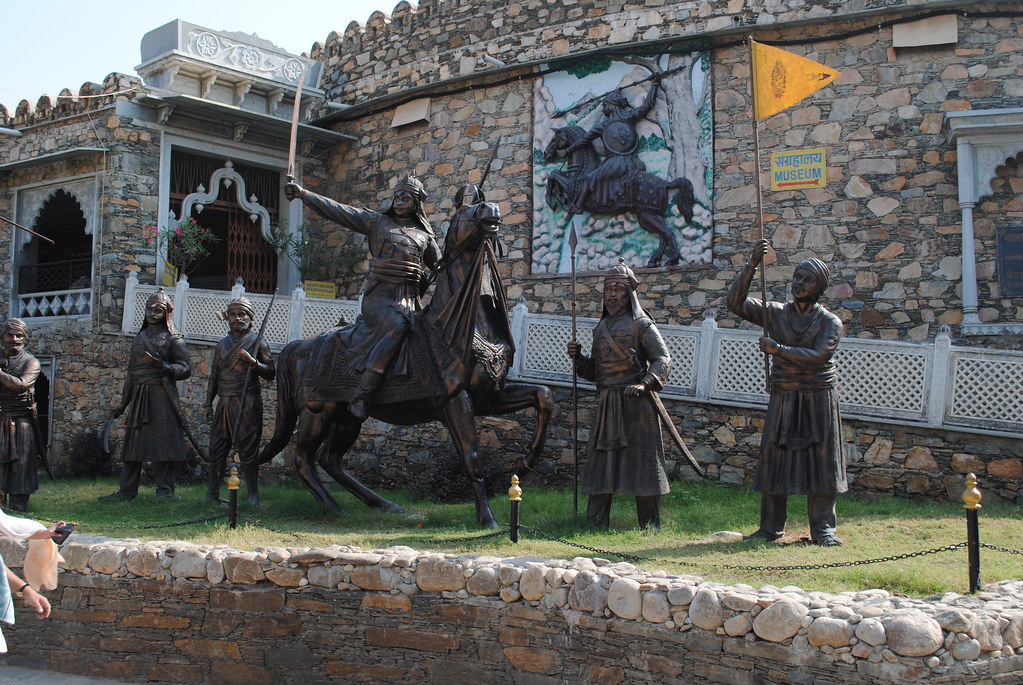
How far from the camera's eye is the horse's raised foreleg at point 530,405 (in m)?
7.76

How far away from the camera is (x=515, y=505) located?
6.68m

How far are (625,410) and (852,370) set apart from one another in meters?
3.21

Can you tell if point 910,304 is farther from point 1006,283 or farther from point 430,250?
point 430,250

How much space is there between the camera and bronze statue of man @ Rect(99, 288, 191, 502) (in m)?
9.75

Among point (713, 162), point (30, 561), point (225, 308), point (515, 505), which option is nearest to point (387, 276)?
point (515, 505)

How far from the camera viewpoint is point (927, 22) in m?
12.1

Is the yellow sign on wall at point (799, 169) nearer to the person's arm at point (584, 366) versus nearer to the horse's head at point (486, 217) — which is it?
the person's arm at point (584, 366)

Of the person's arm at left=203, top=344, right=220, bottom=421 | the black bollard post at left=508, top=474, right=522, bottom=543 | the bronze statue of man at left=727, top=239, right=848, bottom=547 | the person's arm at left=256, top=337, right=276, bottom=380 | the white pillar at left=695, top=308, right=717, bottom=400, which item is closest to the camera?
the black bollard post at left=508, top=474, right=522, bottom=543

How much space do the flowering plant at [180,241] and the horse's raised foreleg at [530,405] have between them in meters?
8.04

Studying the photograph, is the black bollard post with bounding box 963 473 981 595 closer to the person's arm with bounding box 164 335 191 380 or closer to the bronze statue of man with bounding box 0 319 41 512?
the person's arm with bounding box 164 335 191 380

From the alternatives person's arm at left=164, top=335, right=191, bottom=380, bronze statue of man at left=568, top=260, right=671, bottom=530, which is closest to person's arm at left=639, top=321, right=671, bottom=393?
bronze statue of man at left=568, top=260, right=671, bottom=530

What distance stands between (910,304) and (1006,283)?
1.06 meters

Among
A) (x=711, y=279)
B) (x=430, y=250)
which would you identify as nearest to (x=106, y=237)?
(x=430, y=250)

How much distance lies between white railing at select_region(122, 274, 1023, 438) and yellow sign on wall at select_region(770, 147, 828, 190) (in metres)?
2.92
